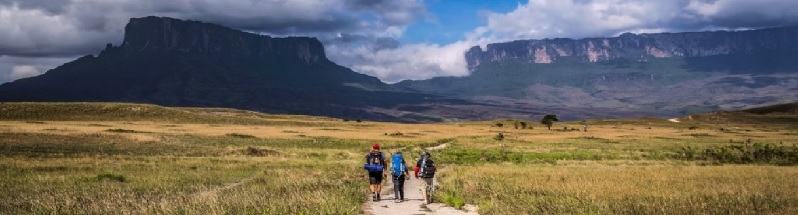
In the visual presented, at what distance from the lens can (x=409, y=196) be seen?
984 inches

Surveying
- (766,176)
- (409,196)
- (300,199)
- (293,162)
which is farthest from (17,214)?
(766,176)

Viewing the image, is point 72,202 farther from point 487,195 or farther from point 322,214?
point 487,195

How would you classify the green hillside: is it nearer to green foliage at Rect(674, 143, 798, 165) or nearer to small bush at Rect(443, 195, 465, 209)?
green foliage at Rect(674, 143, 798, 165)

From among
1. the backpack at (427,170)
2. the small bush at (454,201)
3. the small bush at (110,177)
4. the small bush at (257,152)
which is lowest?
the small bush at (257,152)

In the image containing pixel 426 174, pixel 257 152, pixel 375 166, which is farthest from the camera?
pixel 257 152

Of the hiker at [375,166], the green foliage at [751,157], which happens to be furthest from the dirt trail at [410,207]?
the green foliage at [751,157]

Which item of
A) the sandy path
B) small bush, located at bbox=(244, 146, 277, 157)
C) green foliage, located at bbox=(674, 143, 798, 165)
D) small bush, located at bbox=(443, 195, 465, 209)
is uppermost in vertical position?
small bush, located at bbox=(443, 195, 465, 209)

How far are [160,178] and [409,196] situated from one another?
1218cm

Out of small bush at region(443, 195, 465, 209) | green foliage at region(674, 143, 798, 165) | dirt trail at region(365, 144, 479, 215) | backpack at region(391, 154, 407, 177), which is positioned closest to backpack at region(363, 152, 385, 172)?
backpack at region(391, 154, 407, 177)

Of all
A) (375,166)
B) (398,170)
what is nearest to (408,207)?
(398,170)

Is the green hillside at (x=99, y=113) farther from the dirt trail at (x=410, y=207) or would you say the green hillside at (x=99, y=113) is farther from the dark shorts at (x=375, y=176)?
the dark shorts at (x=375, y=176)

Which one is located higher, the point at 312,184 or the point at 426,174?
the point at 426,174

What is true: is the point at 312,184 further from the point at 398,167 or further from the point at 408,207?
the point at 408,207

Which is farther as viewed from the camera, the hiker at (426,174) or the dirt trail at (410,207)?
the hiker at (426,174)
